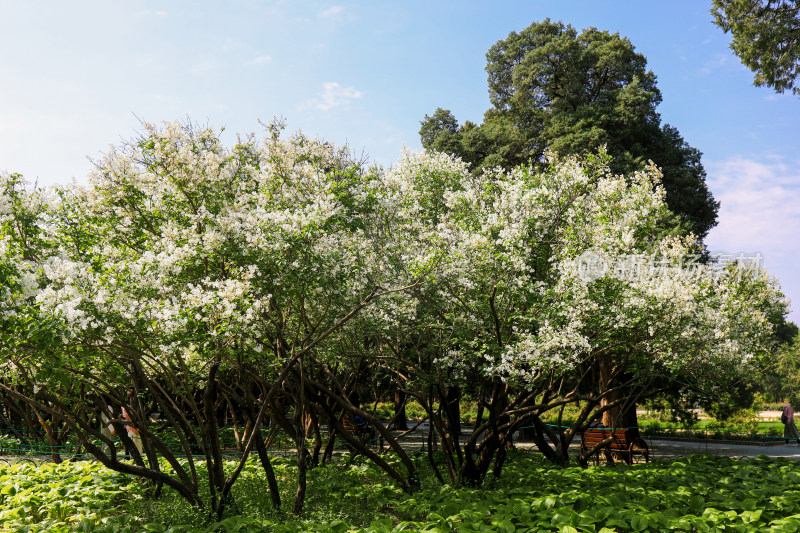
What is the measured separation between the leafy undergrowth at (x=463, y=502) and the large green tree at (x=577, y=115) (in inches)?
498

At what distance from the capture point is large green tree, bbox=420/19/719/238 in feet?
75.2

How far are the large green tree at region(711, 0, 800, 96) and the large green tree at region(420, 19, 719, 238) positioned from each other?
6.64 meters

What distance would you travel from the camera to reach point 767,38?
14.6 meters

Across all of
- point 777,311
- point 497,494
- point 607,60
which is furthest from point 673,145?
point 497,494

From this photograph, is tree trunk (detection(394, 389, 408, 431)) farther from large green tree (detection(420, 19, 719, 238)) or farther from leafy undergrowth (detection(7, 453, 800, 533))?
large green tree (detection(420, 19, 719, 238))

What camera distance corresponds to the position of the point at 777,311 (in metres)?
20.3

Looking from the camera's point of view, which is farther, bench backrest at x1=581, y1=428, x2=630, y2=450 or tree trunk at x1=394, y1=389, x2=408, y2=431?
tree trunk at x1=394, y1=389, x2=408, y2=431

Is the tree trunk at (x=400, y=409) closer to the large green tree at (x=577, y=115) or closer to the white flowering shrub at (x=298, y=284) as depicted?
the white flowering shrub at (x=298, y=284)

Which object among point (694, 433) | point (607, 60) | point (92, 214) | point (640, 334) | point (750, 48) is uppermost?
point (607, 60)

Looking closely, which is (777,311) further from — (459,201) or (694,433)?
(459,201)

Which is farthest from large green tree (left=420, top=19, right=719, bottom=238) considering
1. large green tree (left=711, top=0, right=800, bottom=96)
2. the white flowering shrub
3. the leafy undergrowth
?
the leafy undergrowth

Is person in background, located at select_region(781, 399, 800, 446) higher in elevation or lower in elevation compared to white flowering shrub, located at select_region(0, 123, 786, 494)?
lower

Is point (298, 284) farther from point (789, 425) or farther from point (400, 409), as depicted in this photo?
point (789, 425)

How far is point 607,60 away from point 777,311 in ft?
41.7
